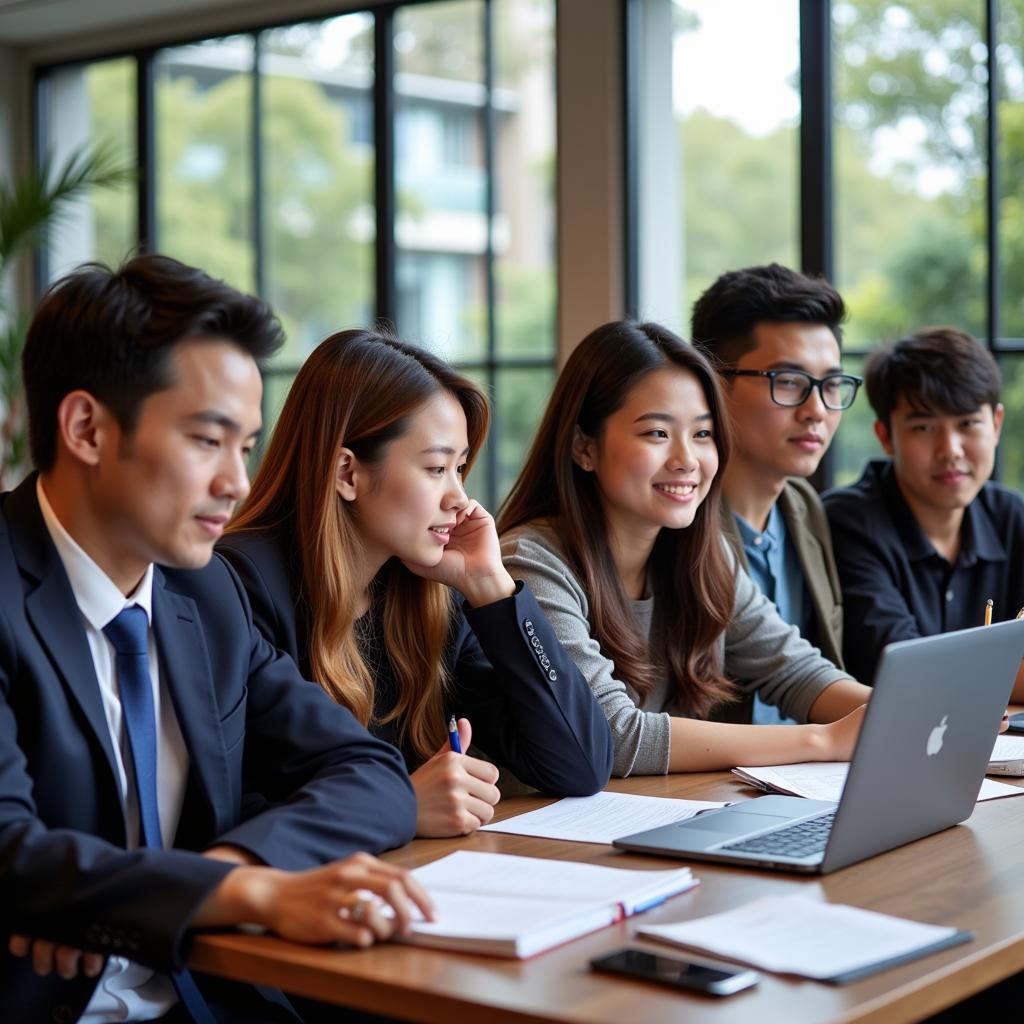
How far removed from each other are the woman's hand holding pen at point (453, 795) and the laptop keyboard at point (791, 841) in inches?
12.1

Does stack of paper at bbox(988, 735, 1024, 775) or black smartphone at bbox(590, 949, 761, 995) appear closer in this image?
black smartphone at bbox(590, 949, 761, 995)

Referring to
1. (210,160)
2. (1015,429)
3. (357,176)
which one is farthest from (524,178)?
(1015,429)

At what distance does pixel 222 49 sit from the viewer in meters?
22.9

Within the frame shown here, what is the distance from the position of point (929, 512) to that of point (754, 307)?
603mm

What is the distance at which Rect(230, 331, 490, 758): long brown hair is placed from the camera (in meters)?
2.08

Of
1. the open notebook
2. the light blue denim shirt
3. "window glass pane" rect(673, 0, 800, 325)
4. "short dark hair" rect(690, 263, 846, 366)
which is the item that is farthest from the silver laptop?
"window glass pane" rect(673, 0, 800, 325)

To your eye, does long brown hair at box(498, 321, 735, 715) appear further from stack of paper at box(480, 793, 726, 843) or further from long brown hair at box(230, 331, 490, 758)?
stack of paper at box(480, 793, 726, 843)

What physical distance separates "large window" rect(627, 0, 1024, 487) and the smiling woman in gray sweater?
1139 mm

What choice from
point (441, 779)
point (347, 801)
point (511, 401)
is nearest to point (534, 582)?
point (441, 779)

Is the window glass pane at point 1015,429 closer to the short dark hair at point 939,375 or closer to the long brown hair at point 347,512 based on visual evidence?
the short dark hair at point 939,375

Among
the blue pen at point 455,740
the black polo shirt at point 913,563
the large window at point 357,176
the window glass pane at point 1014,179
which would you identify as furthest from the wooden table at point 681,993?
the large window at point 357,176

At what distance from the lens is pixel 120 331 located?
5.11ft

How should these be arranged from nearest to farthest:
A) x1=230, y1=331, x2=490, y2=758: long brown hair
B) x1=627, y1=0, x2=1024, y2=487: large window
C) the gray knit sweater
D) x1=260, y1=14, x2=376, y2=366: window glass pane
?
1. x1=230, y1=331, x2=490, y2=758: long brown hair
2. the gray knit sweater
3. x1=627, y1=0, x2=1024, y2=487: large window
4. x1=260, y1=14, x2=376, y2=366: window glass pane

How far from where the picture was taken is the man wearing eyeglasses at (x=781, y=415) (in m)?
2.97
